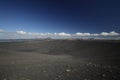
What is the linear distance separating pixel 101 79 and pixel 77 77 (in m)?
1.74

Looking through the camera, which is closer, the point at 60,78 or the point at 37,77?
the point at 60,78

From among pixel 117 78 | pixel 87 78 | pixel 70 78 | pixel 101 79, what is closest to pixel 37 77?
pixel 70 78

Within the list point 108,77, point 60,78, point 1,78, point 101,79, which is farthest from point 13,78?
point 108,77

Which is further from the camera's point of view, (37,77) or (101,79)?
(37,77)

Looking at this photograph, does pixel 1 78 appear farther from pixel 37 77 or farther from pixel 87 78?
pixel 87 78

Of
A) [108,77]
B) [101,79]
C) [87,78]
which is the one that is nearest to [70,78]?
[87,78]

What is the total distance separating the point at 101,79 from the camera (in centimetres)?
945

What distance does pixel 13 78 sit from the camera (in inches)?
396

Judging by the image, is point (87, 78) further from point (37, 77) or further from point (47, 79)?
point (37, 77)

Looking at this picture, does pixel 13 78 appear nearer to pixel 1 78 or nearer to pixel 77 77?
pixel 1 78

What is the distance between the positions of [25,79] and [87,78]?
4.57 metres

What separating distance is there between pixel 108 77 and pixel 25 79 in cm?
617

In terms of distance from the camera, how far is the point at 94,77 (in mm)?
9875

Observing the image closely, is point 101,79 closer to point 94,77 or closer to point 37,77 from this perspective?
point 94,77
